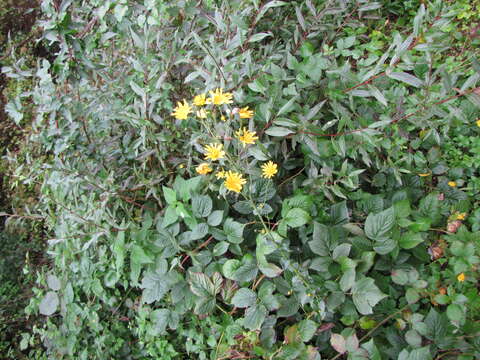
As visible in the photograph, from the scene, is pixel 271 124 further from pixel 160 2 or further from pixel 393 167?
pixel 160 2

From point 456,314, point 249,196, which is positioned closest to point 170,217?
point 249,196

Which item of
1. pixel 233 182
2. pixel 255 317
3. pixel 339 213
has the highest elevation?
pixel 233 182

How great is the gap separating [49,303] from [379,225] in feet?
4.63

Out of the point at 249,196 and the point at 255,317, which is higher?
the point at 249,196

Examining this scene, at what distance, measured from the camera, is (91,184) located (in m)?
1.70

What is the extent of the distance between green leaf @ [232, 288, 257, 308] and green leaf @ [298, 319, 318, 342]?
19cm

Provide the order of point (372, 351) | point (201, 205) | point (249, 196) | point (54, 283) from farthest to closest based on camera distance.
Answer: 1. point (54, 283)
2. point (201, 205)
3. point (249, 196)
4. point (372, 351)

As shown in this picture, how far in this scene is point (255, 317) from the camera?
1415 mm

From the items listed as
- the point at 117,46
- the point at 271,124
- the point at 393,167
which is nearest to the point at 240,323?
the point at 271,124

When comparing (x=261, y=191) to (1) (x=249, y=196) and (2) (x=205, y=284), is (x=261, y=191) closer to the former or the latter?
(1) (x=249, y=196)

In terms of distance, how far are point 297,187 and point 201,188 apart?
422 millimetres

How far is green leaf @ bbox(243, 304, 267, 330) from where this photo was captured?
140 cm

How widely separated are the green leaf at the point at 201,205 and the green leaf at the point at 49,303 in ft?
2.47

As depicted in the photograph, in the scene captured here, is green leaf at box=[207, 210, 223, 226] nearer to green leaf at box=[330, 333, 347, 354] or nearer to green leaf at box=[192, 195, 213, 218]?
green leaf at box=[192, 195, 213, 218]
